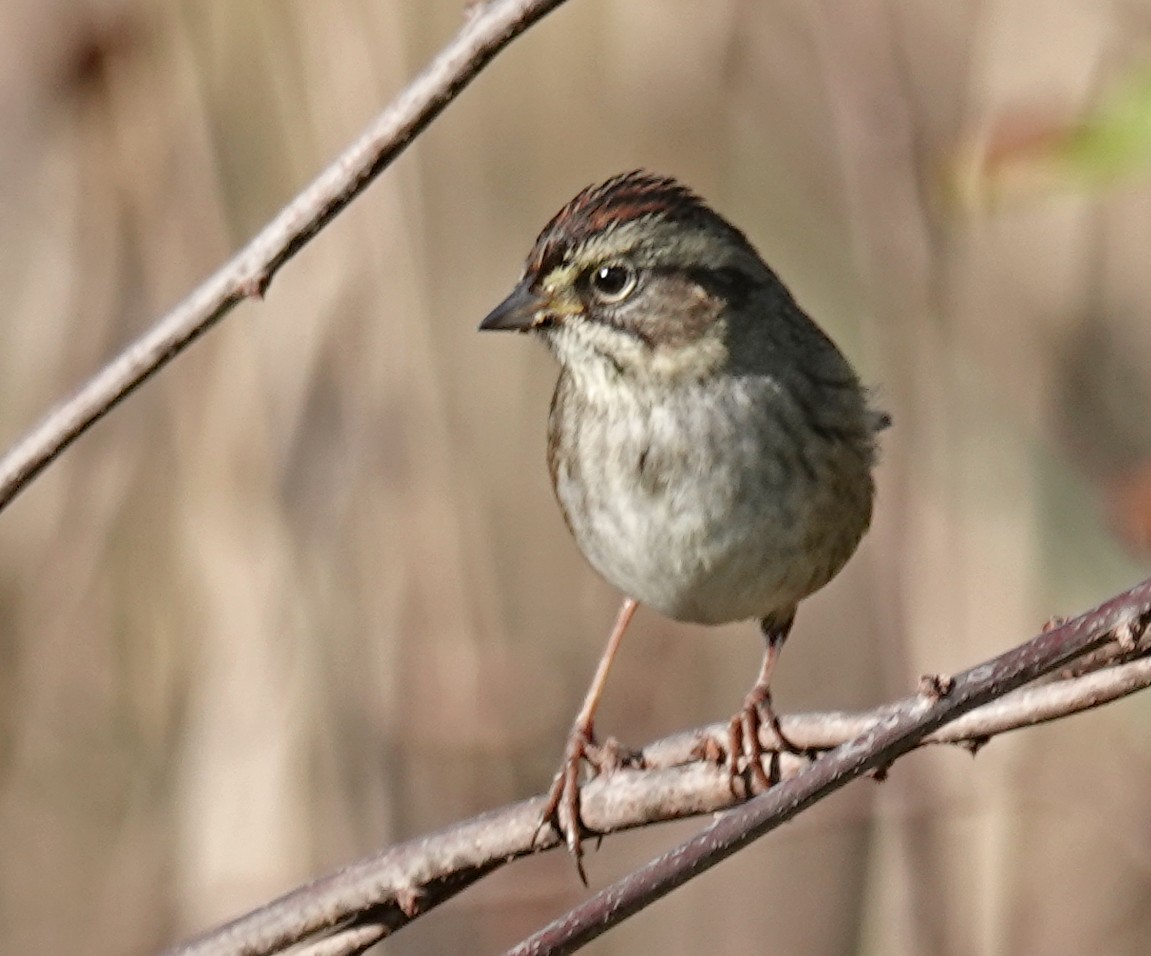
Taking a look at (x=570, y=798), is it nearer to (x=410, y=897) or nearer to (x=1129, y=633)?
(x=410, y=897)

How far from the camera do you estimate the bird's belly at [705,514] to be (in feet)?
9.25

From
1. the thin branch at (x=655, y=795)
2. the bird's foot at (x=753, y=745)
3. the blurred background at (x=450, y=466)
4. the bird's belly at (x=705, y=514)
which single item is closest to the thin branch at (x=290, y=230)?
the thin branch at (x=655, y=795)

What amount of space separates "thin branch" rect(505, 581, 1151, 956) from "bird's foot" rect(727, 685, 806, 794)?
480 millimetres

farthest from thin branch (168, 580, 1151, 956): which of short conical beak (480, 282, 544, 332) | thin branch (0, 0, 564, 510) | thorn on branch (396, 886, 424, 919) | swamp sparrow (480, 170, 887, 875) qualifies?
short conical beak (480, 282, 544, 332)

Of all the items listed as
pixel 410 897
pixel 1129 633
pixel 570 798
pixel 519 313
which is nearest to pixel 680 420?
pixel 519 313

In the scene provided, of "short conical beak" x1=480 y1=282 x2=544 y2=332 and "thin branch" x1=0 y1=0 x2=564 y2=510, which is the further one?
"short conical beak" x1=480 y1=282 x2=544 y2=332

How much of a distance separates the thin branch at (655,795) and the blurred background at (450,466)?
146 cm

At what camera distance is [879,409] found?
10.5 feet

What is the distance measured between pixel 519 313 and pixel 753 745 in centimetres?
84

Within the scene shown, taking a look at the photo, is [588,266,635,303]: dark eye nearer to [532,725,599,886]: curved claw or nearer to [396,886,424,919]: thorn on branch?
[532,725,599,886]: curved claw

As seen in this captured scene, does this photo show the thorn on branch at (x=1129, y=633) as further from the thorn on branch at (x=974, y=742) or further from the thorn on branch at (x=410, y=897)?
the thorn on branch at (x=410, y=897)

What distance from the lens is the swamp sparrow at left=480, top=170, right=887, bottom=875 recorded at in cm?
282

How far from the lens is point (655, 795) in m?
2.00

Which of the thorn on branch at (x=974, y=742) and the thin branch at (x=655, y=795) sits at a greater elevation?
the thin branch at (x=655, y=795)
